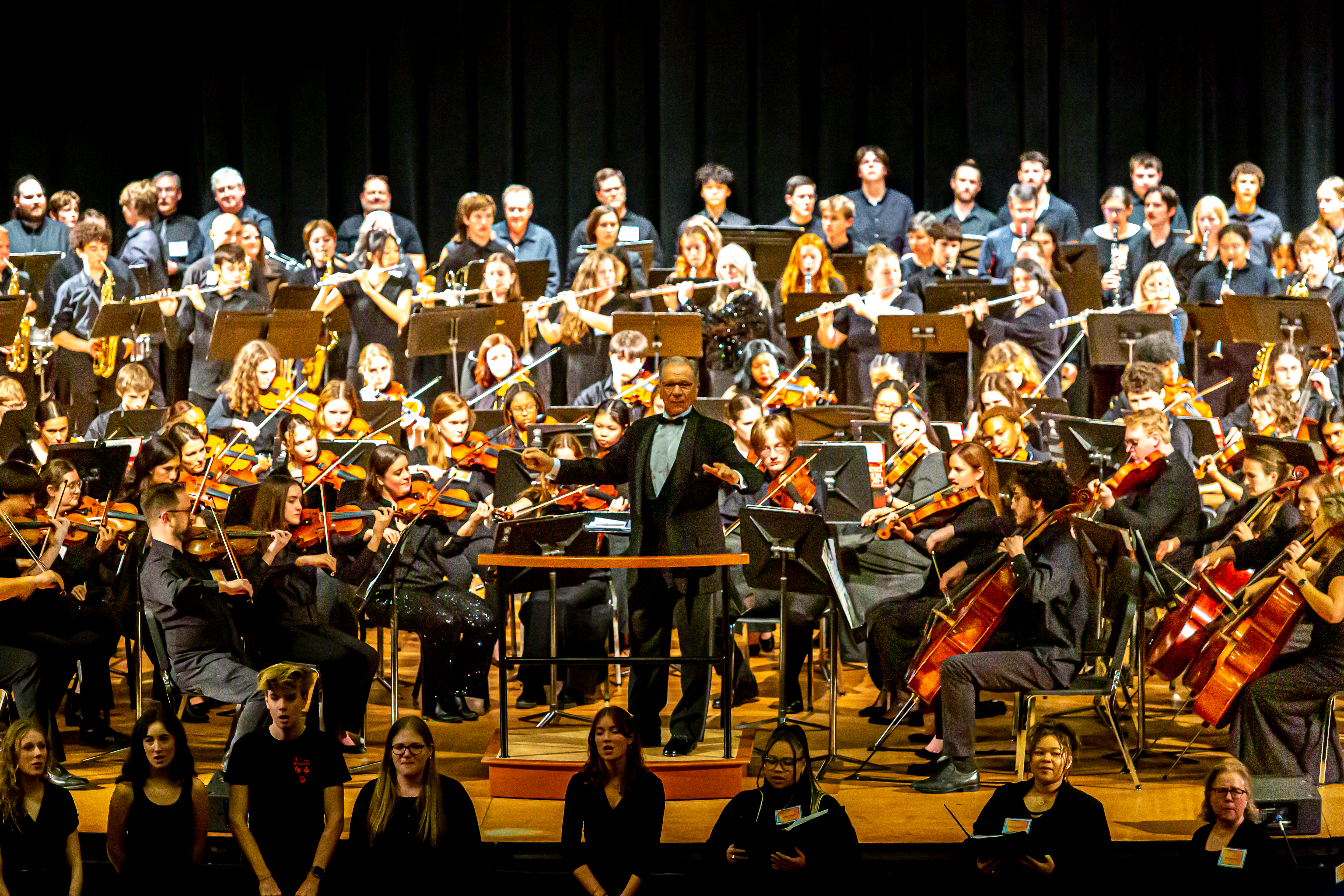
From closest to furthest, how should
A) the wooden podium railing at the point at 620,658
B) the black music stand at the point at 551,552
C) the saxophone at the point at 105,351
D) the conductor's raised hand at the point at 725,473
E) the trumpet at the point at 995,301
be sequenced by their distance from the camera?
the wooden podium railing at the point at 620,658 → the conductor's raised hand at the point at 725,473 → the black music stand at the point at 551,552 → the trumpet at the point at 995,301 → the saxophone at the point at 105,351

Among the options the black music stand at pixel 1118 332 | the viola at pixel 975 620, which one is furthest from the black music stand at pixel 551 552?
the black music stand at pixel 1118 332

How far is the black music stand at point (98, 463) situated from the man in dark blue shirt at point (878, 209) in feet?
18.1

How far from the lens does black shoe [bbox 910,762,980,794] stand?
5.01 meters

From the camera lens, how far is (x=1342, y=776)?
491 cm

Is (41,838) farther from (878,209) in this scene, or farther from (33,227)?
(878,209)

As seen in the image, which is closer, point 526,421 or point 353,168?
point 526,421

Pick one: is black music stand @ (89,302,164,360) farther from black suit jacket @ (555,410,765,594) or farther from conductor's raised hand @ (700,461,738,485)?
conductor's raised hand @ (700,461,738,485)

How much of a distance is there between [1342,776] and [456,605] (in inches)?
115

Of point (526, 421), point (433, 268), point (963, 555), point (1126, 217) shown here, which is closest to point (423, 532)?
point (526, 421)

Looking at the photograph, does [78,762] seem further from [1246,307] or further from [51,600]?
[1246,307]

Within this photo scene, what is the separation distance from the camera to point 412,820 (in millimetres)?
4016

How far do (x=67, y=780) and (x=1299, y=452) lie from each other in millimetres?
4175

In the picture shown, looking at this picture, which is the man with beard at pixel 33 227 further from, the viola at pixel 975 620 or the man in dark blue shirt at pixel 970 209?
the viola at pixel 975 620

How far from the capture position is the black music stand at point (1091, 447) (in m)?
6.01
